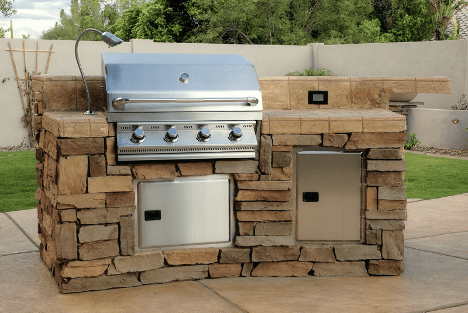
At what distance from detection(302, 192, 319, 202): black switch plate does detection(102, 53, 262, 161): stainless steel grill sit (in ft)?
1.47

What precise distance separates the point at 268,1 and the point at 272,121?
732 inches

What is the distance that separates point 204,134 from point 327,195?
0.92 metres

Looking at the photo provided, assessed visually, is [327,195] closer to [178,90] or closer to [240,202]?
[240,202]

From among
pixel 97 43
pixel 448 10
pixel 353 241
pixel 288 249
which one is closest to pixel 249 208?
pixel 288 249

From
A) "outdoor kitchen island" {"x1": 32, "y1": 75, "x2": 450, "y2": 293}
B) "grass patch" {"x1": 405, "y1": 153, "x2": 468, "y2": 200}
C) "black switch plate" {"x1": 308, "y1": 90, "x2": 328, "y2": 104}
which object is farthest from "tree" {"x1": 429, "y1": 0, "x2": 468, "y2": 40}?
"outdoor kitchen island" {"x1": 32, "y1": 75, "x2": 450, "y2": 293}

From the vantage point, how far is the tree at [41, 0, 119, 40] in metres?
36.1

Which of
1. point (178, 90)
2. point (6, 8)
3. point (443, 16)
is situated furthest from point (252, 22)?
point (178, 90)

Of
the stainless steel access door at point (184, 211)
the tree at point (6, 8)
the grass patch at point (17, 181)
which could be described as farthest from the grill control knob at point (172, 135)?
the tree at point (6, 8)

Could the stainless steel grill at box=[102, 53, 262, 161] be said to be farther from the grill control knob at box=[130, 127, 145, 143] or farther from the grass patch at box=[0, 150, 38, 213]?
the grass patch at box=[0, 150, 38, 213]

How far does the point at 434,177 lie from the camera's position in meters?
7.77

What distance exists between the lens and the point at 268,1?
21266 mm

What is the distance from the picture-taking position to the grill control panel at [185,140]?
3.30 meters

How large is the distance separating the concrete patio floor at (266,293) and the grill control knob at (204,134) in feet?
2.99

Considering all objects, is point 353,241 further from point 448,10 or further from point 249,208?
point 448,10
